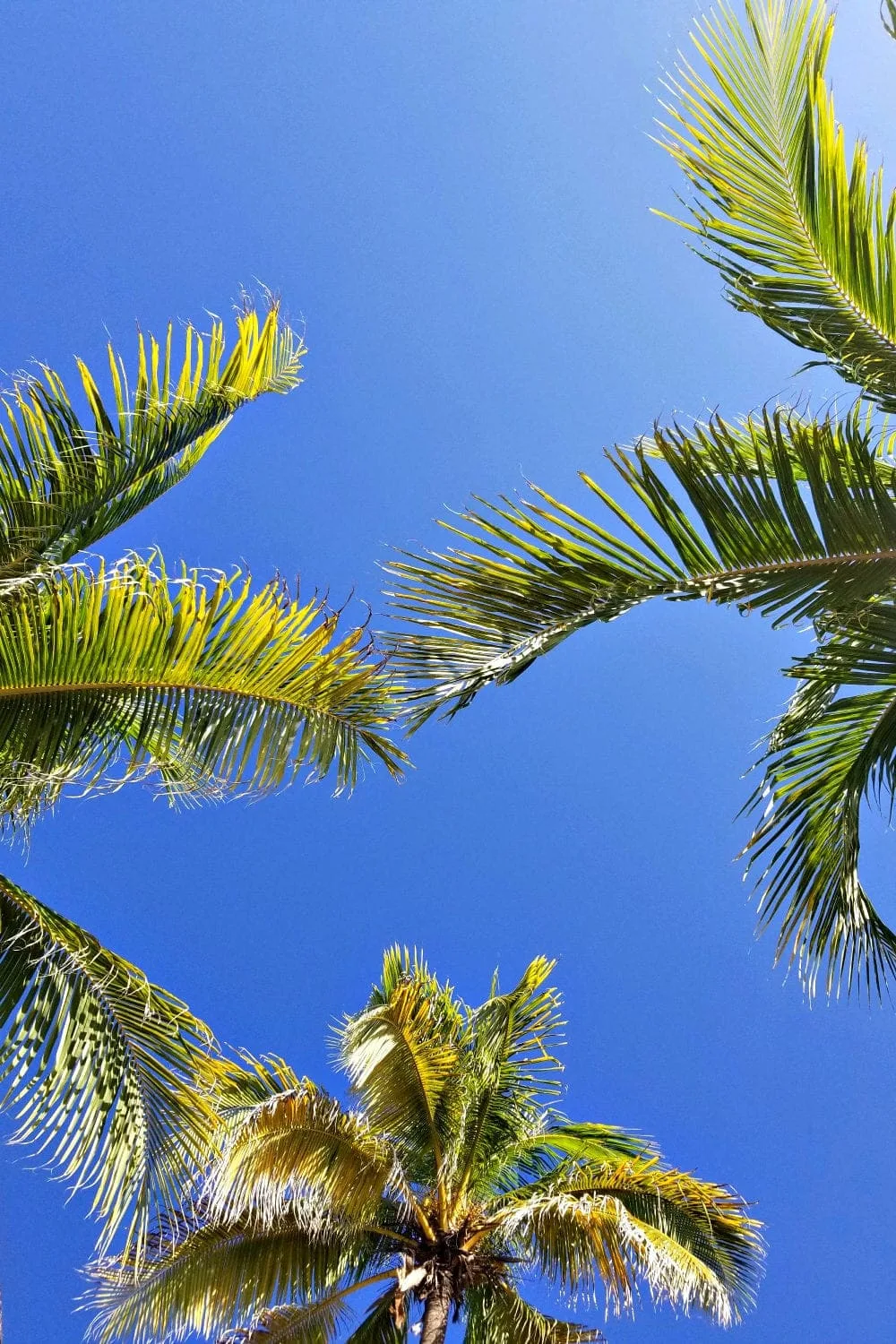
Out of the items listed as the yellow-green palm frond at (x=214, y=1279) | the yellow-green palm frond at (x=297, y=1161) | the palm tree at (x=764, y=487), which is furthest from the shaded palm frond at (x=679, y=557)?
the yellow-green palm frond at (x=214, y=1279)

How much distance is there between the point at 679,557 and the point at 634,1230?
6.91m

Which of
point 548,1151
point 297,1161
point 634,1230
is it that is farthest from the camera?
point 548,1151

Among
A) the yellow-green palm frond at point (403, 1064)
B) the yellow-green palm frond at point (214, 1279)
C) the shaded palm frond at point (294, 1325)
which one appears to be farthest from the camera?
the yellow-green palm frond at point (403, 1064)

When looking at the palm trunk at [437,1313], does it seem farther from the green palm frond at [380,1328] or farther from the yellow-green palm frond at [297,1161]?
the yellow-green palm frond at [297,1161]

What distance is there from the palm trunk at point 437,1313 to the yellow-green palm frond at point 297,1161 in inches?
40.4

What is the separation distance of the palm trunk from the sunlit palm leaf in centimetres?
92

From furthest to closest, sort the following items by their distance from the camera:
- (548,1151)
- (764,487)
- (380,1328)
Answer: (548,1151), (380,1328), (764,487)

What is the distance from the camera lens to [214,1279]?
401 inches

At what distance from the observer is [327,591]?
5.68 meters

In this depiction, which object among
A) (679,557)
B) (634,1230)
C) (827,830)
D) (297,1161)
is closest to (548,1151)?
(634,1230)

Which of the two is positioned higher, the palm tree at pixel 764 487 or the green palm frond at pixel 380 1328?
the palm tree at pixel 764 487

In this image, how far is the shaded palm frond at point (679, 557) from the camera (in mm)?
4488

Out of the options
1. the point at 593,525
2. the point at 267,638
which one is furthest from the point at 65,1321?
the point at 593,525

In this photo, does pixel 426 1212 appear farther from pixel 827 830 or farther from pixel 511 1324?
pixel 827 830
